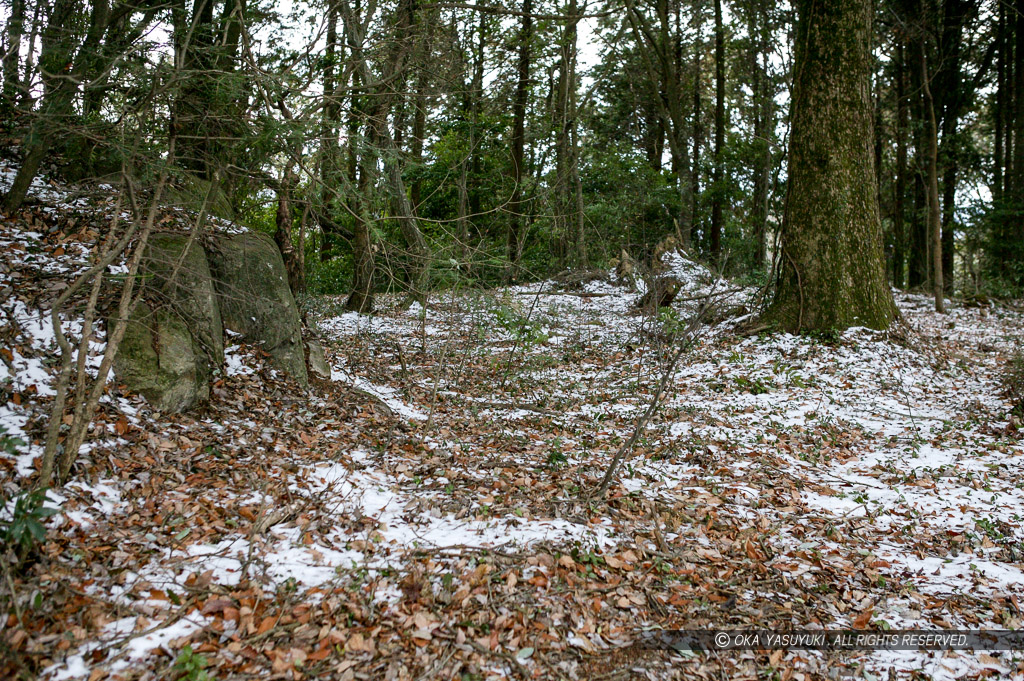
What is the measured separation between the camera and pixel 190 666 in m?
2.56

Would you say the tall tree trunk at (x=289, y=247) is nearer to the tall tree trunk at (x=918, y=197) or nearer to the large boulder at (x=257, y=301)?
the large boulder at (x=257, y=301)

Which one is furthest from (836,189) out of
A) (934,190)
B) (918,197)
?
(918,197)

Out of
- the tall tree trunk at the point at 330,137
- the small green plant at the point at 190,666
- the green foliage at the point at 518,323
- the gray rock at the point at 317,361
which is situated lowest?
the small green plant at the point at 190,666

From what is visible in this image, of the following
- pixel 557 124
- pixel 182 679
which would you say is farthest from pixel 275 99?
pixel 557 124

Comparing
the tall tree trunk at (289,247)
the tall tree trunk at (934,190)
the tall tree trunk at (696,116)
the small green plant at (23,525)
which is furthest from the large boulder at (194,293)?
the tall tree trunk at (696,116)

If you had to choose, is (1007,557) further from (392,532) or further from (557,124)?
(557,124)

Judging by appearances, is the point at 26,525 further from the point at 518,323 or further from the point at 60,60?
the point at 518,323

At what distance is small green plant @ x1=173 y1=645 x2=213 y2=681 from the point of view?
2520 mm

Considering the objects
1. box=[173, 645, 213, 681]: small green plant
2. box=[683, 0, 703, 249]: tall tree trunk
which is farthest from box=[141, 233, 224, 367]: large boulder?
box=[683, 0, 703, 249]: tall tree trunk

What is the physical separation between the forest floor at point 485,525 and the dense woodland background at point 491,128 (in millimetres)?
1471

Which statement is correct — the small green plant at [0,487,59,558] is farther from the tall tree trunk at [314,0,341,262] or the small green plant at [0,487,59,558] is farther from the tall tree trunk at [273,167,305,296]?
the tall tree trunk at [273,167,305,296]

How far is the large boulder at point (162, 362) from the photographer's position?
482 centimetres

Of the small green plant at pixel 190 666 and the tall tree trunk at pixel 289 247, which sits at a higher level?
the tall tree trunk at pixel 289 247

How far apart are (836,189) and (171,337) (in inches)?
346
